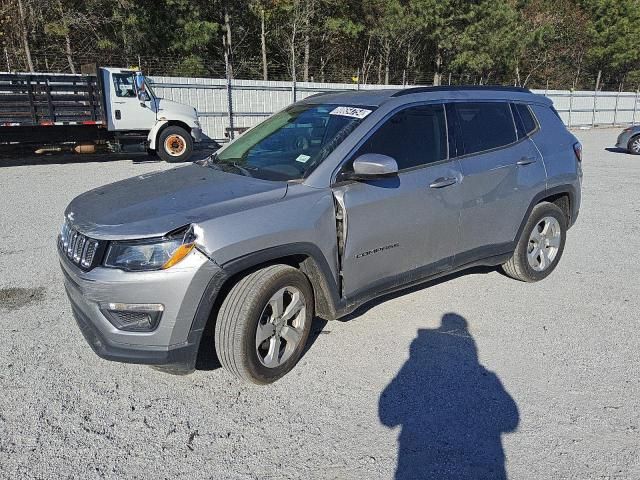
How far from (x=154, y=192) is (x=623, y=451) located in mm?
3108

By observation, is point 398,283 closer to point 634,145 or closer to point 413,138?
point 413,138

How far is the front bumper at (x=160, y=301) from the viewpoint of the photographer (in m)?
2.70

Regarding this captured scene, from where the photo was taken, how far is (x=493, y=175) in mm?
4160

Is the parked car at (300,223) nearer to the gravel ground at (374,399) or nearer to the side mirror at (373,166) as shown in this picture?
the side mirror at (373,166)

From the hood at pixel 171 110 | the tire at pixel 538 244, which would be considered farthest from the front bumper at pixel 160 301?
the hood at pixel 171 110

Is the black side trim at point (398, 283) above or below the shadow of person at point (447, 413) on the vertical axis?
above

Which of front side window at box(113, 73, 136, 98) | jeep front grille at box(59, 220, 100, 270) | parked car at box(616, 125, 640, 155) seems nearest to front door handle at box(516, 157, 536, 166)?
jeep front grille at box(59, 220, 100, 270)

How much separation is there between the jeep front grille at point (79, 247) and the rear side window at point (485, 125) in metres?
2.84

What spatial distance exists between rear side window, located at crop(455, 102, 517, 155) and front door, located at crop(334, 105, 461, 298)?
0.25 metres

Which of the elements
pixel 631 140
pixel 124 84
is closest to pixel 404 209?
pixel 124 84

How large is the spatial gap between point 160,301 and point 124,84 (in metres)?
12.3

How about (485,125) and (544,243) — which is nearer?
(485,125)

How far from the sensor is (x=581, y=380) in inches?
129

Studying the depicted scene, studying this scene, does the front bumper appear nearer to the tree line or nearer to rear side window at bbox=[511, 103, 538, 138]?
rear side window at bbox=[511, 103, 538, 138]
